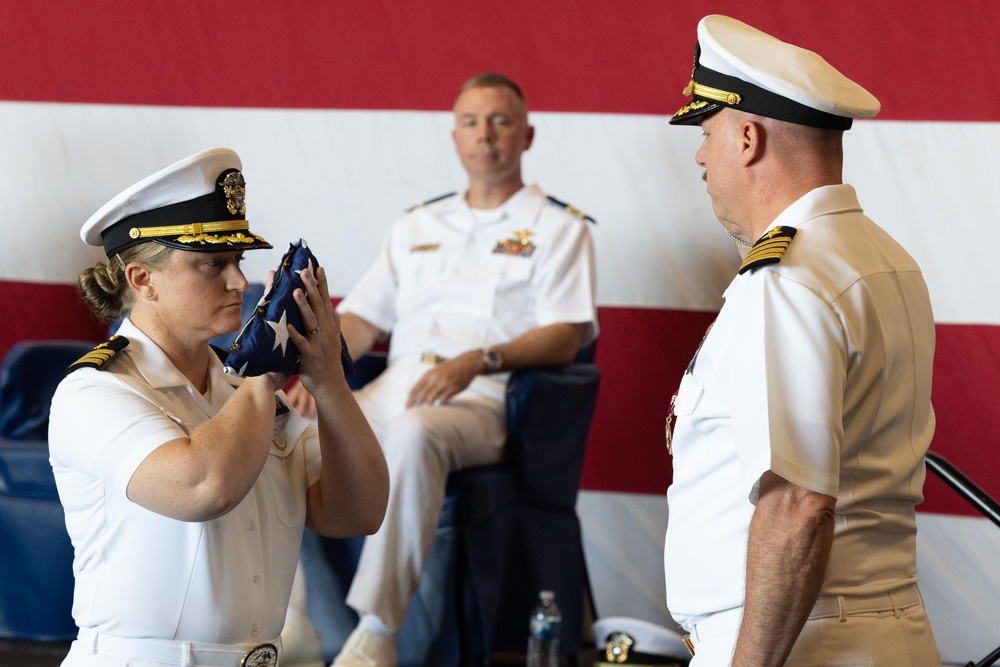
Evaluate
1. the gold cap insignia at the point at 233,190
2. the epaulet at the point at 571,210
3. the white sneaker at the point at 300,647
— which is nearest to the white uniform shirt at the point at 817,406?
the gold cap insignia at the point at 233,190

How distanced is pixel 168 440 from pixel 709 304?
217 centimetres

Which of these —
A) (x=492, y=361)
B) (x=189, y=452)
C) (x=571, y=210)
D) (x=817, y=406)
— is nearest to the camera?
(x=817, y=406)

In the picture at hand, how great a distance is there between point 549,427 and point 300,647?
2.60ft

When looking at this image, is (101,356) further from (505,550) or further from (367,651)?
(505,550)

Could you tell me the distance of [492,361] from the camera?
2.86m

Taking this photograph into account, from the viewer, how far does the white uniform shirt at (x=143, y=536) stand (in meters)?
1.39

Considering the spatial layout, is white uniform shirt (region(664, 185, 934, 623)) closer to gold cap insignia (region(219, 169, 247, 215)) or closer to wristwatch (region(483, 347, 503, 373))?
gold cap insignia (region(219, 169, 247, 215))

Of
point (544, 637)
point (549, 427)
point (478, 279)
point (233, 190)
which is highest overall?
point (233, 190)

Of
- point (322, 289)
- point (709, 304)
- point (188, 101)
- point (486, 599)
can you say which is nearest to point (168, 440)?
point (322, 289)

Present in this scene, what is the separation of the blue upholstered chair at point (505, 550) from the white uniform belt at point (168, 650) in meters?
1.27

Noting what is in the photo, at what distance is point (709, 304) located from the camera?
3268mm

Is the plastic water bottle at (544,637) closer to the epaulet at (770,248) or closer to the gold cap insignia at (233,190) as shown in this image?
the gold cap insignia at (233,190)

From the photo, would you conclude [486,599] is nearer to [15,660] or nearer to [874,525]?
[15,660]

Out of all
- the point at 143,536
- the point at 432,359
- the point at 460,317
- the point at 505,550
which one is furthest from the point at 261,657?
the point at 460,317
